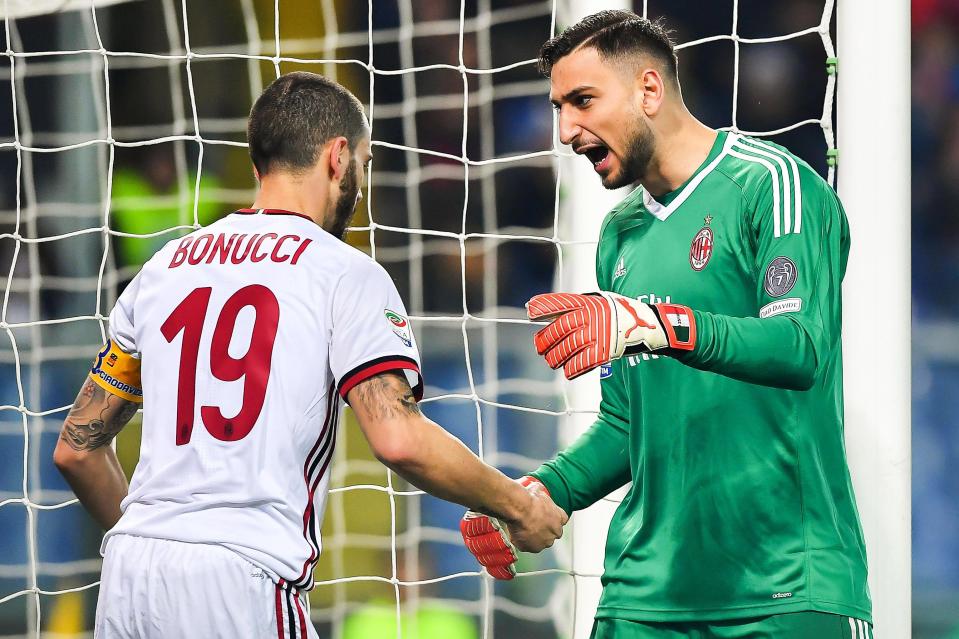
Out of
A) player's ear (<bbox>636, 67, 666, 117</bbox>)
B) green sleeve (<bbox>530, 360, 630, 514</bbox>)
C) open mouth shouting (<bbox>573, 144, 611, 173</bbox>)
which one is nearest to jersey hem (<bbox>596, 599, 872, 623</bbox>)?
green sleeve (<bbox>530, 360, 630, 514</bbox>)

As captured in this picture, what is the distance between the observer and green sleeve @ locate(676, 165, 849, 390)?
1.95 meters

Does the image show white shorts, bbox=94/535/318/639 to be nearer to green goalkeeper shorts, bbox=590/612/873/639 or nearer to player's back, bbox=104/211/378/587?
player's back, bbox=104/211/378/587

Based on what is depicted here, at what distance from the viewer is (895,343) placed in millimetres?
2686

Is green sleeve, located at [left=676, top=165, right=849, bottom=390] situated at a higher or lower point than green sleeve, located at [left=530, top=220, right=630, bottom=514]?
higher

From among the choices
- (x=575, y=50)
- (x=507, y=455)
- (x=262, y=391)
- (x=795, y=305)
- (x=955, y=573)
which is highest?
(x=575, y=50)

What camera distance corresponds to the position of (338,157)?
2.33 meters

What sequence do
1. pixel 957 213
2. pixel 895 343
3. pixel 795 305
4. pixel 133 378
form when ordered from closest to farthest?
pixel 795 305 < pixel 133 378 < pixel 895 343 < pixel 957 213

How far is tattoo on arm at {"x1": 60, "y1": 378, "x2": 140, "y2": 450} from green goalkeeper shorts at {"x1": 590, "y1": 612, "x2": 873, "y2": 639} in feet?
3.61

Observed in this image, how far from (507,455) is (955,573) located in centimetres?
210

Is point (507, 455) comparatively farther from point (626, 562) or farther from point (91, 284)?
point (626, 562)

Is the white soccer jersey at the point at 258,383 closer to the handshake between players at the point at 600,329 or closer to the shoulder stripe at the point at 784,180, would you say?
the handshake between players at the point at 600,329

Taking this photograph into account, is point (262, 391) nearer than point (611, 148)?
Yes

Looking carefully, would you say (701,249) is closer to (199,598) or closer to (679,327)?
(679,327)

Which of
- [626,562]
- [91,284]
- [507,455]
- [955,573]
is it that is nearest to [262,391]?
[626,562]
